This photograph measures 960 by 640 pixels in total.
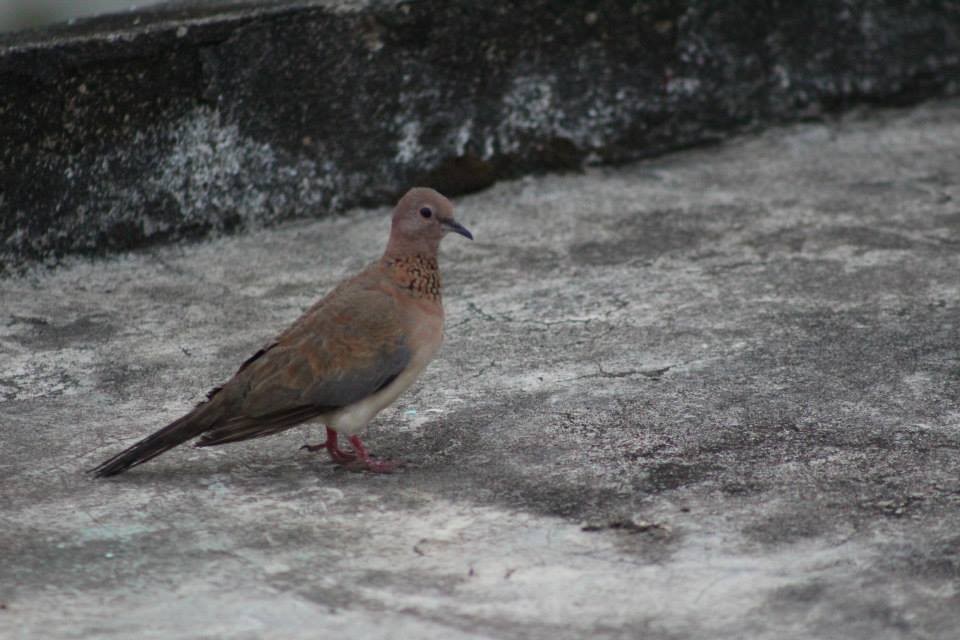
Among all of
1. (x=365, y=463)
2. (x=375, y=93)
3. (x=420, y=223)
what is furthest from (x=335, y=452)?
(x=375, y=93)

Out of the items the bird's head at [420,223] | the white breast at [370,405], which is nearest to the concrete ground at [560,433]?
the white breast at [370,405]

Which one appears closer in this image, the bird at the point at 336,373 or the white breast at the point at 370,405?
the bird at the point at 336,373

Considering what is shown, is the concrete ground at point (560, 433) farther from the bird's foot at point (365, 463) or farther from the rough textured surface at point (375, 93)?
the rough textured surface at point (375, 93)

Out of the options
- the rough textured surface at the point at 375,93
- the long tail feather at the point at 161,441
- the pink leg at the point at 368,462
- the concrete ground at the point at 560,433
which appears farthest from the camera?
the rough textured surface at the point at 375,93

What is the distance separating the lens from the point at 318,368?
4109 mm

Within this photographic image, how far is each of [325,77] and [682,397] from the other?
7.66ft

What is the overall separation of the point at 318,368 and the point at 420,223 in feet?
2.05

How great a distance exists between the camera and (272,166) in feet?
19.8

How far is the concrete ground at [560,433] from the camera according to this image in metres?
3.29

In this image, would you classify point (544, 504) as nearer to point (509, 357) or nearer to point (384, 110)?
point (509, 357)

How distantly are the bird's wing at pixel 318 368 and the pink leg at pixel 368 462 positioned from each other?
0.42 feet

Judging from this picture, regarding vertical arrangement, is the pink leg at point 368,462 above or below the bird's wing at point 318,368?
below

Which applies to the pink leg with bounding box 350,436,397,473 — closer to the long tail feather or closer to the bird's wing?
the bird's wing

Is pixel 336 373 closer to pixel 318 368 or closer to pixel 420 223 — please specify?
pixel 318 368
